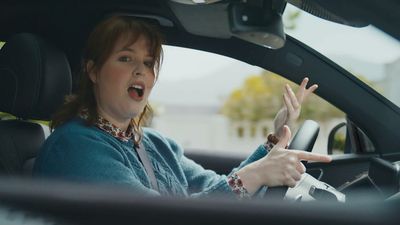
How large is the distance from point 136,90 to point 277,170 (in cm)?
53

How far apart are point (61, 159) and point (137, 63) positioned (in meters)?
0.43

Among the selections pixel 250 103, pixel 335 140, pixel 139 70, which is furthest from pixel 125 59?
pixel 250 103

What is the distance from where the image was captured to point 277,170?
1.86 meters

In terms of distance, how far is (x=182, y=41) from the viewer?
248cm

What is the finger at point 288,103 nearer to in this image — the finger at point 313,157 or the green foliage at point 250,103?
the finger at point 313,157

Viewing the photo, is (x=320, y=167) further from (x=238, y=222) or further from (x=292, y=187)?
(x=238, y=222)

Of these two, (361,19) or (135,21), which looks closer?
(361,19)

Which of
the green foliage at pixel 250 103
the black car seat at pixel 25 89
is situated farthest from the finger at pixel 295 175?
the green foliage at pixel 250 103

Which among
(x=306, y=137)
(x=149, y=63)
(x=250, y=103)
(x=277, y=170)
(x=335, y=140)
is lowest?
(x=250, y=103)

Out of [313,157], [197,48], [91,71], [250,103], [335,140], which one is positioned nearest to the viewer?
[313,157]

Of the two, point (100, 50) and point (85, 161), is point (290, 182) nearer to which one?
point (85, 161)

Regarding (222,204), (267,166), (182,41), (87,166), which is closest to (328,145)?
(182,41)

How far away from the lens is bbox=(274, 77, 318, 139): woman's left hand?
6.88 feet

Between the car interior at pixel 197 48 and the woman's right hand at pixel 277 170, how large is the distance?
0.14 ft
